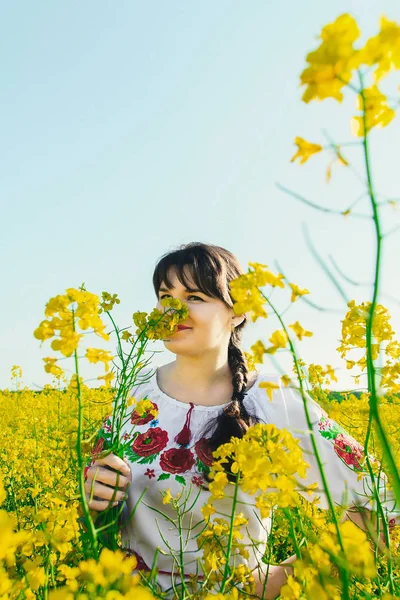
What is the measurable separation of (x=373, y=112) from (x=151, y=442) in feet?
5.69

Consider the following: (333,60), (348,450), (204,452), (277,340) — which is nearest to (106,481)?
(204,452)

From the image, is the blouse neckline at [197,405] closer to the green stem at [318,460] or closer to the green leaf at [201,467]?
the green leaf at [201,467]

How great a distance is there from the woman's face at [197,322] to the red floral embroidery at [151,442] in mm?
371

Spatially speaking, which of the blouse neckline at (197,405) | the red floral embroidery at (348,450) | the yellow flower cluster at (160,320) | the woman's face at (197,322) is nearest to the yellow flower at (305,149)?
the yellow flower cluster at (160,320)

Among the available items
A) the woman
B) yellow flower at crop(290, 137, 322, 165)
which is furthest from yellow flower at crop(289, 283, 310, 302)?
the woman

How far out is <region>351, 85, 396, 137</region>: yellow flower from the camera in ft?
2.12

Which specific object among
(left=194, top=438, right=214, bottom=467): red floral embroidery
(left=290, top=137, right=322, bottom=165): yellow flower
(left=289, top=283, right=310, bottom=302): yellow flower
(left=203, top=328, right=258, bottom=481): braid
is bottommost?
(left=194, top=438, right=214, bottom=467): red floral embroidery

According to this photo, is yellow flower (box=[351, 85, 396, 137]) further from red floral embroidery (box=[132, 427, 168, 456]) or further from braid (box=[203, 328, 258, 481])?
red floral embroidery (box=[132, 427, 168, 456])

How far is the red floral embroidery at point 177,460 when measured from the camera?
196 cm

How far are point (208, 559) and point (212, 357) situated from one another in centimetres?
98

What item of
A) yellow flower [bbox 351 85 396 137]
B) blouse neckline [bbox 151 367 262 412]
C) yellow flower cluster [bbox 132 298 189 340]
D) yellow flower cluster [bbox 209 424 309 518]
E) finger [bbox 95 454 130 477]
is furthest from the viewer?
blouse neckline [bbox 151 367 262 412]

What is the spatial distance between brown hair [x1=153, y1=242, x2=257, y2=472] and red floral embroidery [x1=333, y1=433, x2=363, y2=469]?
0.35 meters

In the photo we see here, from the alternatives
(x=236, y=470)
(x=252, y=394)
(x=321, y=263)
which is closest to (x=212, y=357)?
(x=252, y=394)

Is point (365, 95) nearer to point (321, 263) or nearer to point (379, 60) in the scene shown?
point (379, 60)
